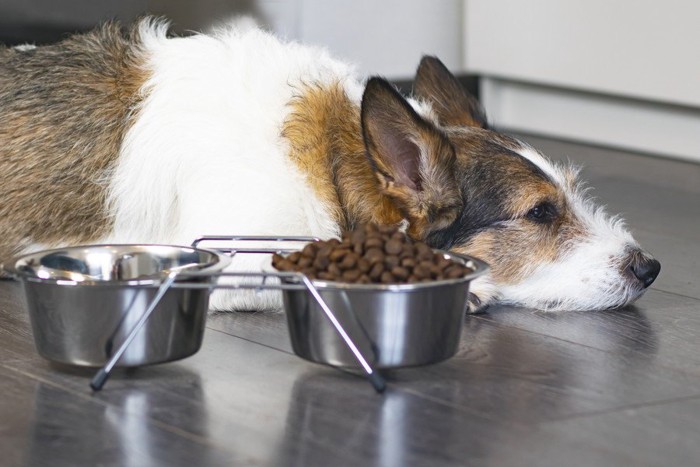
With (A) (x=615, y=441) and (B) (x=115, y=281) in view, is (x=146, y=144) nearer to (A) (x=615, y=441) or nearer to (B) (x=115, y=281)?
(B) (x=115, y=281)

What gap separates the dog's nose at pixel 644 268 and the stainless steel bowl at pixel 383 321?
72 cm

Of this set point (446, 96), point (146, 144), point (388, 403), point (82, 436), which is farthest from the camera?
point (446, 96)

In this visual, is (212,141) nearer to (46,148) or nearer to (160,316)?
(46,148)

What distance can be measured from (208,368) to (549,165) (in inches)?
40.1

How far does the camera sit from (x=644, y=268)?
265 cm

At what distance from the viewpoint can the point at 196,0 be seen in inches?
190

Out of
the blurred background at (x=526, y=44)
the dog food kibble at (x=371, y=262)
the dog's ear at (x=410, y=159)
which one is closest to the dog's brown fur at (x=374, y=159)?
the dog's ear at (x=410, y=159)

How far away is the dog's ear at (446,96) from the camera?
9.67 ft

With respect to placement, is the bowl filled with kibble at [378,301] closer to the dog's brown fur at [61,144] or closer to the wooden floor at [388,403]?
the wooden floor at [388,403]

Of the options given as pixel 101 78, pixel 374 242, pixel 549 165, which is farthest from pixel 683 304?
pixel 101 78

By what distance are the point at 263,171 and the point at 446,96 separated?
0.61 meters

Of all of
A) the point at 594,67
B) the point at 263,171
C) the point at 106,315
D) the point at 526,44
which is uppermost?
the point at 526,44

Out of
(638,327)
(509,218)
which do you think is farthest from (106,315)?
(638,327)

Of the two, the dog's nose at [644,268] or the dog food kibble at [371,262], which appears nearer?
the dog food kibble at [371,262]
